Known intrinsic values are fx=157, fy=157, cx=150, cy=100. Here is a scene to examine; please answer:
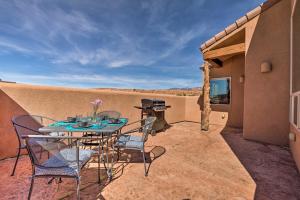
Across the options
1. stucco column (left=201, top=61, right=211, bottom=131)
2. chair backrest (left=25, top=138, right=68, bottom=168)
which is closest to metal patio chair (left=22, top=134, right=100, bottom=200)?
chair backrest (left=25, top=138, right=68, bottom=168)

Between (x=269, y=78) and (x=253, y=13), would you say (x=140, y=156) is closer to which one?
(x=269, y=78)

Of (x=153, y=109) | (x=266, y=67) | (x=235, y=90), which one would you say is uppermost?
(x=266, y=67)

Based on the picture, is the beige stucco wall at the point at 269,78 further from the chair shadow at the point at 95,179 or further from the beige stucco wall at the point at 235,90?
the chair shadow at the point at 95,179

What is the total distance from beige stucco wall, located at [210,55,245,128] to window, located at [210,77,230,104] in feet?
0.67

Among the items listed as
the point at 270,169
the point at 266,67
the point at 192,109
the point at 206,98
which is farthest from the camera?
the point at 192,109

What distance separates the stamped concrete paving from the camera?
1.92 meters

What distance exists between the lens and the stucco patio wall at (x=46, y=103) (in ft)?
9.84

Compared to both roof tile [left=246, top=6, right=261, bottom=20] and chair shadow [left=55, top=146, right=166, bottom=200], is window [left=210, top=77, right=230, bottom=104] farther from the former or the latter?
chair shadow [left=55, top=146, right=166, bottom=200]

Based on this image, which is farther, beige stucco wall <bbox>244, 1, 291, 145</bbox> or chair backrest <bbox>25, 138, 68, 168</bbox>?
beige stucco wall <bbox>244, 1, 291, 145</bbox>

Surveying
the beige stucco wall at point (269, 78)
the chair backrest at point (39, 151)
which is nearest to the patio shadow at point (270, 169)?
the beige stucco wall at point (269, 78)

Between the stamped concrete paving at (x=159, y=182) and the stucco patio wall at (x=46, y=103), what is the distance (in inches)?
24.1

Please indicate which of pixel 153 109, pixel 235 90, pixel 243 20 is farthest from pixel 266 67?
pixel 153 109

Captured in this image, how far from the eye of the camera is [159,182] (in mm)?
2225

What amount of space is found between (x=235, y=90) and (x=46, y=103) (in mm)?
6952
